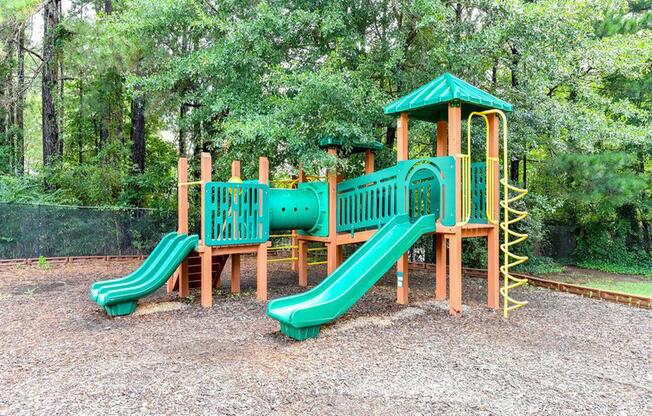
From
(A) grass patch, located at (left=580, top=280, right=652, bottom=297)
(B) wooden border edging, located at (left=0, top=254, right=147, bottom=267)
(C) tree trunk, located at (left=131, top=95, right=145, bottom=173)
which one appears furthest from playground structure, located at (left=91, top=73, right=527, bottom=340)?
(C) tree trunk, located at (left=131, top=95, right=145, bottom=173)

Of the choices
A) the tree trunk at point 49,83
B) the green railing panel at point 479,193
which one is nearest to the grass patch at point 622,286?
the green railing panel at point 479,193

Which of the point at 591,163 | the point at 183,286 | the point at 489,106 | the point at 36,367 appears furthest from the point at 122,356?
A: the point at 591,163

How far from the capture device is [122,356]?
408 cm

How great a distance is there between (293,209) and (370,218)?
4.39 ft

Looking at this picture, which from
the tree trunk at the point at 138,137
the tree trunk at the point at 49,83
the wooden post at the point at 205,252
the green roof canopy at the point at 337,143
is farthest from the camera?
the tree trunk at the point at 138,137

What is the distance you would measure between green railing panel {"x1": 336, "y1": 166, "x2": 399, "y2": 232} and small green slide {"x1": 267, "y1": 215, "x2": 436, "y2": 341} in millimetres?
513

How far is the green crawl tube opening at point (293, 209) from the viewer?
23.2 ft

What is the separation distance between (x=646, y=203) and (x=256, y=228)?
10716 mm

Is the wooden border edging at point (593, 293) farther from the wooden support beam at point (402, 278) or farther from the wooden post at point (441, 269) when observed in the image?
the wooden support beam at point (402, 278)

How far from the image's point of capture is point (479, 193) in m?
6.21

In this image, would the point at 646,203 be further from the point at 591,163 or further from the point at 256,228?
the point at 256,228

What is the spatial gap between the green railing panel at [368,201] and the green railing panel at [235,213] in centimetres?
137

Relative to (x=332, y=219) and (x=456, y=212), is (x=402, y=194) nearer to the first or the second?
(x=456, y=212)

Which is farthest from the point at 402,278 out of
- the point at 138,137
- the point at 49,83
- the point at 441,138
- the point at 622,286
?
the point at 49,83
